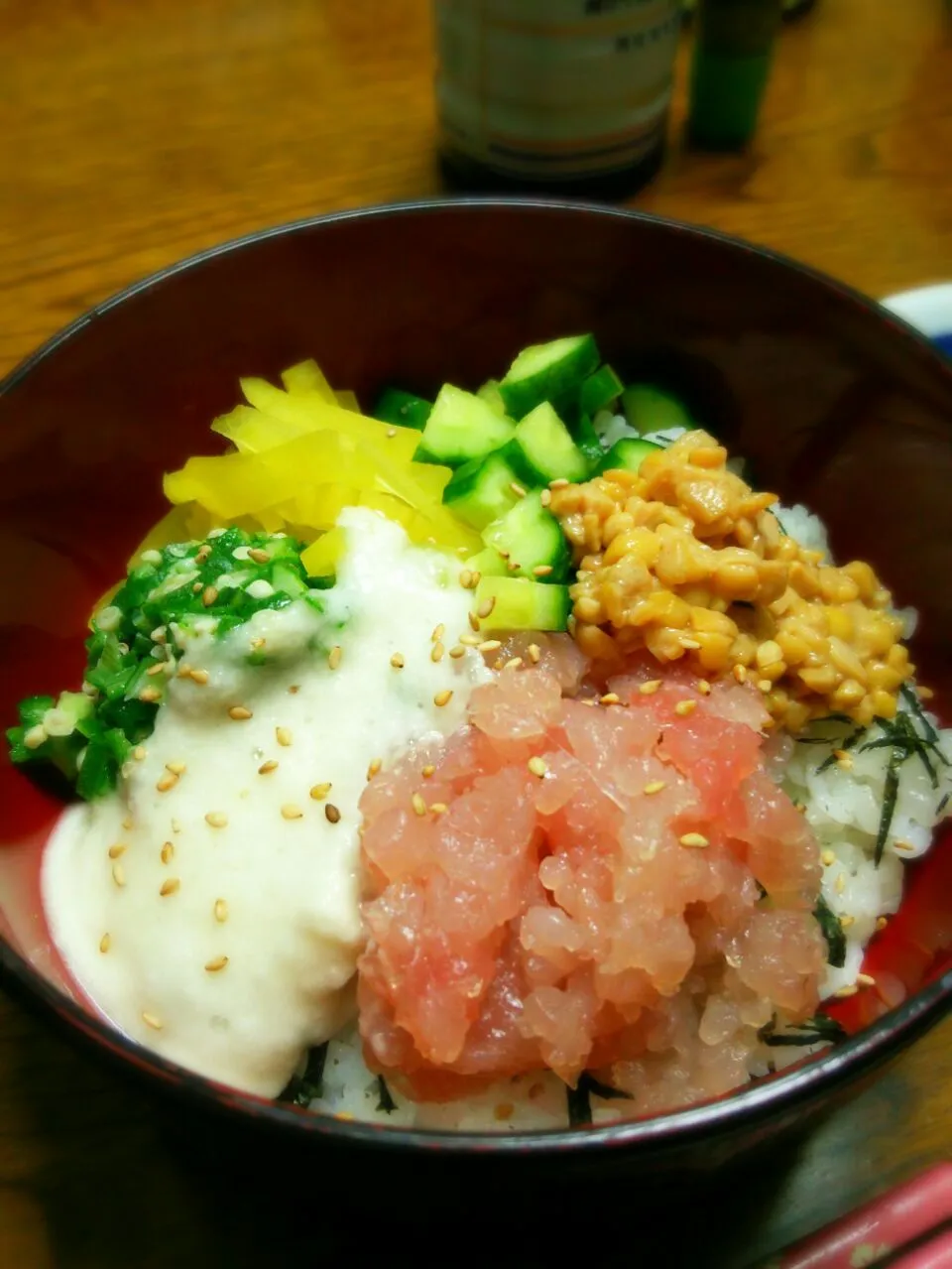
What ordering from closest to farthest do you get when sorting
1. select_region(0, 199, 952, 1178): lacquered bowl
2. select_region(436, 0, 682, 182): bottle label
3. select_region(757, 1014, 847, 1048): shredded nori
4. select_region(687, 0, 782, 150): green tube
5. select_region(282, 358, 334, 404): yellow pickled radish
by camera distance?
select_region(757, 1014, 847, 1048): shredded nori → select_region(0, 199, 952, 1178): lacquered bowl → select_region(282, 358, 334, 404): yellow pickled radish → select_region(436, 0, 682, 182): bottle label → select_region(687, 0, 782, 150): green tube

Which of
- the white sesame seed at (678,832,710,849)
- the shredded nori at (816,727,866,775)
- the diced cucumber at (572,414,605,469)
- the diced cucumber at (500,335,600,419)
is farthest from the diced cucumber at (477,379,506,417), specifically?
the white sesame seed at (678,832,710,849)

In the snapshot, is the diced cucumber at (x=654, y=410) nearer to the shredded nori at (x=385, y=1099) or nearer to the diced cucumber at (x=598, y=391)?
the diced cucumber at (x=598, y=391)

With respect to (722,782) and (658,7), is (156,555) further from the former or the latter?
(658,7)

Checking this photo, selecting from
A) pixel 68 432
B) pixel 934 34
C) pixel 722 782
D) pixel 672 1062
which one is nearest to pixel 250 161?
pixel 68 432

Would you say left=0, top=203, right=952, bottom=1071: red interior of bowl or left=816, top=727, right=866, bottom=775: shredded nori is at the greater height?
left=0, top=203, right=952, bottom=1071: red interior of bowl

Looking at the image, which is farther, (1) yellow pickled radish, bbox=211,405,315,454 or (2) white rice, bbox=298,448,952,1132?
(1) yellow pickled radish, bbox=211,405,315,454

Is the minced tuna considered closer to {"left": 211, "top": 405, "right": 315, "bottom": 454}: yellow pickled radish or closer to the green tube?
{"left": 211, "top": 405, "right": 315, "bottom": 454}: yellow pickled radish
